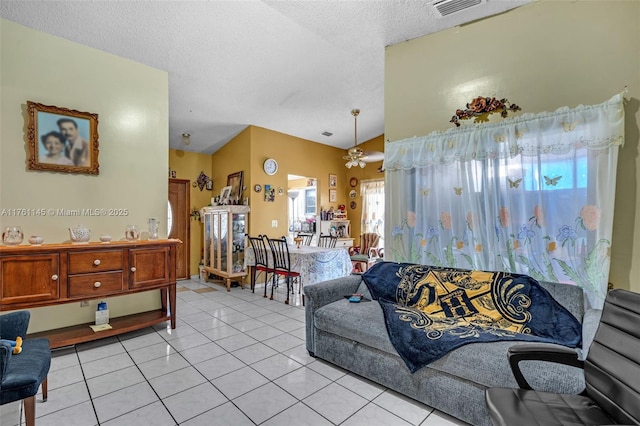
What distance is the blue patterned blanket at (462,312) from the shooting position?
1.93 metres

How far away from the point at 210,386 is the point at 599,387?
2.30 metres

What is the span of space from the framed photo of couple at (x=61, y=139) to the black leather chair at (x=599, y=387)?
3.91 meters

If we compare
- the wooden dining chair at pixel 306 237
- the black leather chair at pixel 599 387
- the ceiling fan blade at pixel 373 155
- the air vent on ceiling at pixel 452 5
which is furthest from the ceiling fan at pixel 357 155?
the black leather chair at pixel 599 387

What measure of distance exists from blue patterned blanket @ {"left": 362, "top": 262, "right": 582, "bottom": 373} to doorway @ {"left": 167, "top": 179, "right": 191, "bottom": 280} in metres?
4.61

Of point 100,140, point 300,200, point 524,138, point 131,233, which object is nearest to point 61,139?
point 100,140

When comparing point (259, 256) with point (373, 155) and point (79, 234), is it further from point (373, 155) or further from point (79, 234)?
point (373, 155)

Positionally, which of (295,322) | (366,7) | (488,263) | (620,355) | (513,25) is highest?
(366,7)

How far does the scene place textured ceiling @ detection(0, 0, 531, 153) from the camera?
2688mm

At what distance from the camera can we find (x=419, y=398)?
6.55ft

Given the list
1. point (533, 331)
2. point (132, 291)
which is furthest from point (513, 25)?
point (132, 291)

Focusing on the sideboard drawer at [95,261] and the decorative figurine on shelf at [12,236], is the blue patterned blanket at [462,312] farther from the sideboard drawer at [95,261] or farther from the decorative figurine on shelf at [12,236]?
the decorative figurine on shelf at [12,236]

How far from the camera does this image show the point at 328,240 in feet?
19.7

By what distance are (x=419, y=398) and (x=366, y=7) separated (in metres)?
3.15

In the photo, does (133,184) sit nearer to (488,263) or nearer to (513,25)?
(488,263)
